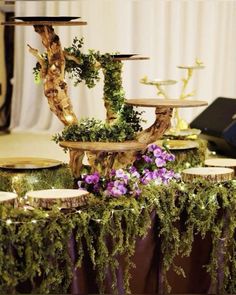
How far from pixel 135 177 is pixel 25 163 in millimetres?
664

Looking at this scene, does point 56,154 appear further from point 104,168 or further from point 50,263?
point 50,263

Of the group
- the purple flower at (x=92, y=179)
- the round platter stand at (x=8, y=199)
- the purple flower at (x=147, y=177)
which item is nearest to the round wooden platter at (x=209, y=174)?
Result: the purple flower at (x=147, y=177)

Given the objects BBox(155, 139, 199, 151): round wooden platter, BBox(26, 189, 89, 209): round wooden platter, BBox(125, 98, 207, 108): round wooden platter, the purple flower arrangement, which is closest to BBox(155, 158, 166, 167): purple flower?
the purple flower arrangement

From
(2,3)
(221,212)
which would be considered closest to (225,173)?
(221,212)

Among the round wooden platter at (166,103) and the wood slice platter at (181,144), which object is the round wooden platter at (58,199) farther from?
the wood slice platter at (181,144)

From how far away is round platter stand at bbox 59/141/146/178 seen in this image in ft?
9.41

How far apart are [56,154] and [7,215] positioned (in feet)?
12.4

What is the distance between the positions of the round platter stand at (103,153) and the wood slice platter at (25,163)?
0.49 ft

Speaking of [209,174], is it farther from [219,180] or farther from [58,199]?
[58,199]

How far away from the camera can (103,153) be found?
10.1 feet

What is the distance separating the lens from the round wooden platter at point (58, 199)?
261cm

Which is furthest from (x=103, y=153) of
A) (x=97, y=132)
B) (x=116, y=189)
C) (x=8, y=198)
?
(x=8, y=198)

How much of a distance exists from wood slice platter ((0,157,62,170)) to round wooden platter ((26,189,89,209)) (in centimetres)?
58

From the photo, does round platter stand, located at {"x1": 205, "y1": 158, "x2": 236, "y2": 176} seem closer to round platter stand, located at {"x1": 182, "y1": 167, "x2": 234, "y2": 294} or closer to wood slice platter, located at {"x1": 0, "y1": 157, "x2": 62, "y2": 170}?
round platter stand, located at {"x1": 182, "y1": 167, "x2": 234, "y2": 294}
